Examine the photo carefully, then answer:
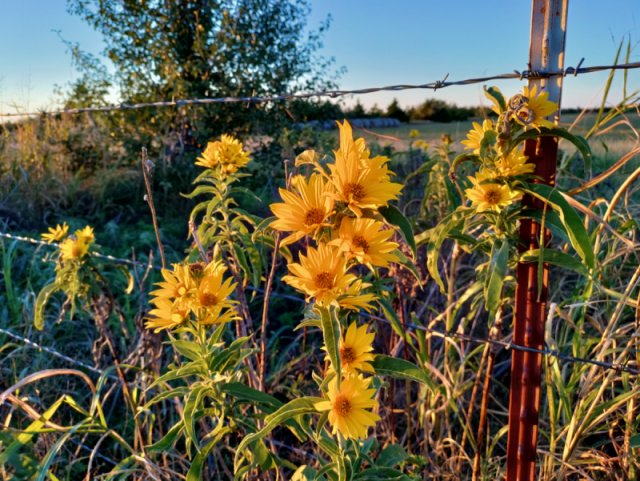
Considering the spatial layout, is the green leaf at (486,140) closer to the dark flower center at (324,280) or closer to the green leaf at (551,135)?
the green leaf at (551,135)

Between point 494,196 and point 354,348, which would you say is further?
point 494,196

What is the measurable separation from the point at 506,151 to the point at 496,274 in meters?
0.23

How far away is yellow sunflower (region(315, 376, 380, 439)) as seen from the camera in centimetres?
89

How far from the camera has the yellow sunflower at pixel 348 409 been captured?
887 millimetres

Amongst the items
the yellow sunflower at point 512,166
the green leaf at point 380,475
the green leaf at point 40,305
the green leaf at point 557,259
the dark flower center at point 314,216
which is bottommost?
the green leaf at point 380,475

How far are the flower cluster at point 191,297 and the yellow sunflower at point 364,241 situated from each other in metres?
0.36

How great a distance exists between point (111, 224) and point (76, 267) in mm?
2222

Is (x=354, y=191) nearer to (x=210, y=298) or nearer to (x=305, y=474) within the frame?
(x=210, y=298)

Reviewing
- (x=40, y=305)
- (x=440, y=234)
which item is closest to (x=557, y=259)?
(x=440, y=234)

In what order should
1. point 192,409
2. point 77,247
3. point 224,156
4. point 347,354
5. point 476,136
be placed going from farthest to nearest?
point 77,247, point 224,156, point 476,136, point 192,409, point 347,354

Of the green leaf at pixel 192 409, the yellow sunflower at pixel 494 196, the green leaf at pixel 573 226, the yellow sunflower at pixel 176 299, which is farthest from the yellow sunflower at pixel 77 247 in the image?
the green leaf at pixel 573 226

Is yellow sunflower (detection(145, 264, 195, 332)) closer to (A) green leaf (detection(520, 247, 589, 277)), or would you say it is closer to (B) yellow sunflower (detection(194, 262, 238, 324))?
(B) yellow sunflower (detection(194, 262, 238, 324))

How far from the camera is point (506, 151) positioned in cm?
103

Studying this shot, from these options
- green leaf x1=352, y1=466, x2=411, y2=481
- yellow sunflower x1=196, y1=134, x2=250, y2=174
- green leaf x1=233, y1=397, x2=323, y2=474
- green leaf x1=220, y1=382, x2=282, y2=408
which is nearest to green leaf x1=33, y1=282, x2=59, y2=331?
yellow sunflower x1=196, y1=134, x2=250, y2=174
